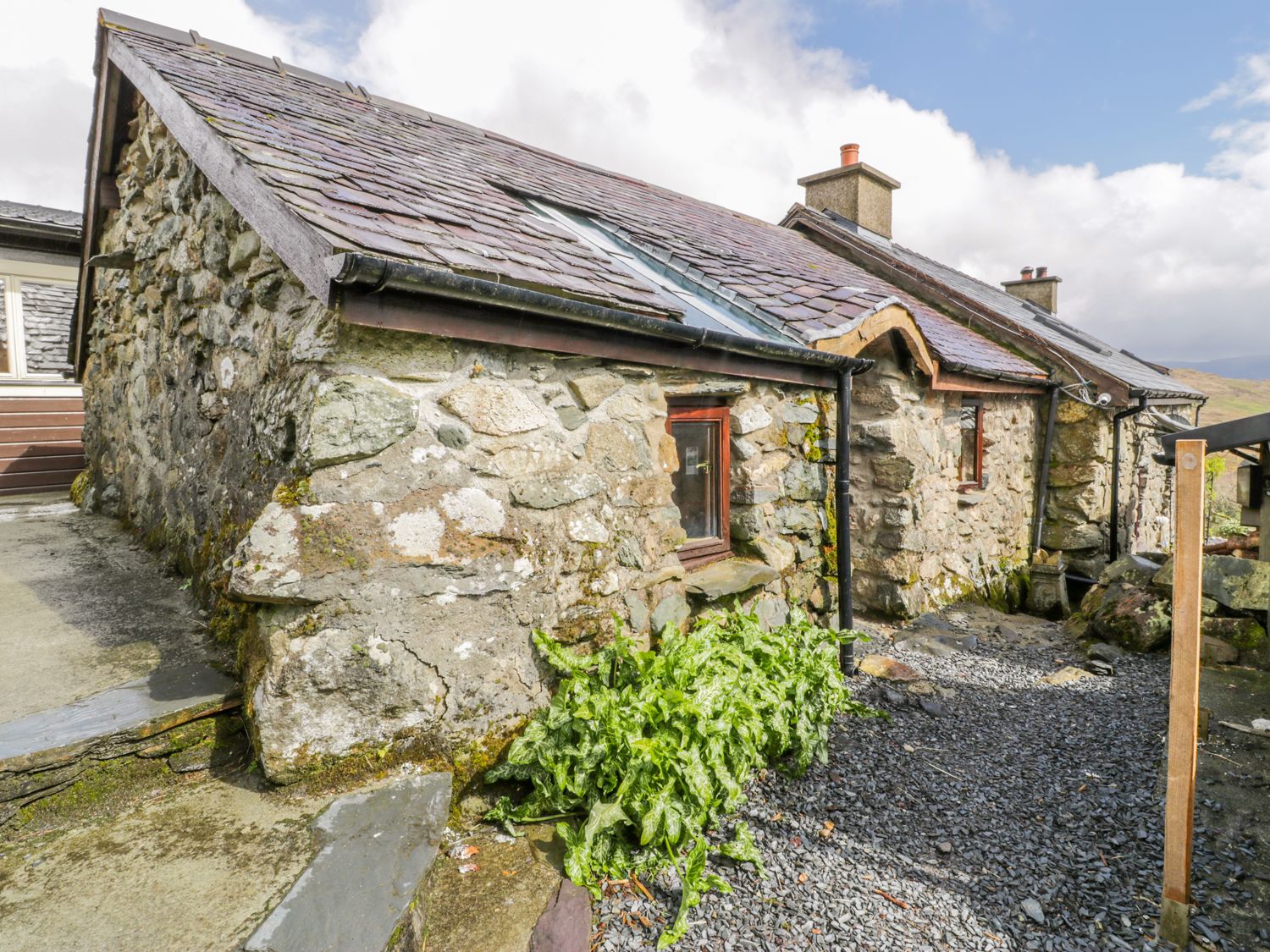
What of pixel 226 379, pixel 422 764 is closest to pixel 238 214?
pixel 226 379

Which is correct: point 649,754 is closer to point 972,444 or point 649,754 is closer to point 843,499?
point 843,499

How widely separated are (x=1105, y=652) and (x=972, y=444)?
2859mm

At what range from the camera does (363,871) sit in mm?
2113

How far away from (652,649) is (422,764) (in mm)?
1410

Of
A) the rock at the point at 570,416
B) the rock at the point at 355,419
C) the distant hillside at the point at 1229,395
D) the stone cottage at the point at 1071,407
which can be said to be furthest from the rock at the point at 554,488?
the distant hillside at the point at 1229,395

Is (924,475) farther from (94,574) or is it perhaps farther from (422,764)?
(94,574)

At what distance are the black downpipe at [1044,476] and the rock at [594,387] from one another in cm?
765

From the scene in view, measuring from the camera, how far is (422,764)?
8.93 feet

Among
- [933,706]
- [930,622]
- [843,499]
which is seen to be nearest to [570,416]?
[843,499]

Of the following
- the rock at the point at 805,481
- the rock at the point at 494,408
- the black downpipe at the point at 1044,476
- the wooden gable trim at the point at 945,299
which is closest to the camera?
the rock at the point at 494,408

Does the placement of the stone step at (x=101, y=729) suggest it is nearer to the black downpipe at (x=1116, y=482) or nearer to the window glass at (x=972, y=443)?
the window glass at (x=972, y=443)

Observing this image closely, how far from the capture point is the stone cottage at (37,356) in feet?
25.5

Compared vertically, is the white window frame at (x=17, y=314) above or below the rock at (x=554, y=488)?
above

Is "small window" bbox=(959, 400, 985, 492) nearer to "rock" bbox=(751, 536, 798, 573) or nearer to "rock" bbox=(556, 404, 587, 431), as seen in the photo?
"rock" bbox=(751, 536, 798, 573)
